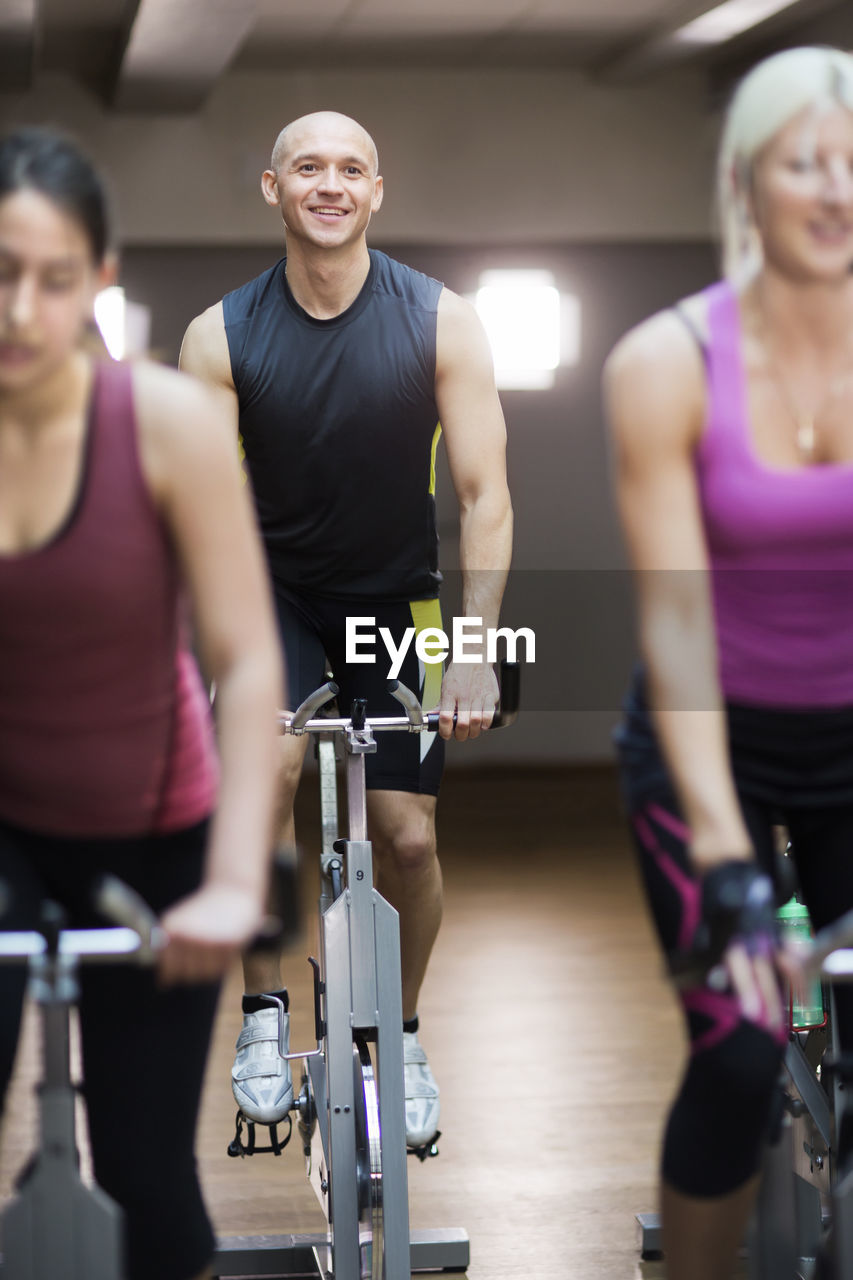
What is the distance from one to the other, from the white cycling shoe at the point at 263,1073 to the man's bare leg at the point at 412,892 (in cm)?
20

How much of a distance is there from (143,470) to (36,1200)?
0.59 m

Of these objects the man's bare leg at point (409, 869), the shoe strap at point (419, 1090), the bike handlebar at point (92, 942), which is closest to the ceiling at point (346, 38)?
the man's bare leg at point (409, 869)

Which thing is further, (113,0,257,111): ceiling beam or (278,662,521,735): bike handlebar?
(113,0,257,111): ceiling beam

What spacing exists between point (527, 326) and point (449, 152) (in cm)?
86

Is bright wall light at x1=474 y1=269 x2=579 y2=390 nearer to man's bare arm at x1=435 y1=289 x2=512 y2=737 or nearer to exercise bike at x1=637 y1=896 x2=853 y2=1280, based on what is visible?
man's bare arm at x1=435 y1=289 x2=512 y2=737

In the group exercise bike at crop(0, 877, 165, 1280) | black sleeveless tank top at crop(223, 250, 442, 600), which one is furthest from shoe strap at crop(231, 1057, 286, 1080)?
exercise bike at crop(0, 877, 165, 1280)

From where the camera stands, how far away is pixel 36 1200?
4.39ft

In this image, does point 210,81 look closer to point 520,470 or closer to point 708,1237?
point 520,470

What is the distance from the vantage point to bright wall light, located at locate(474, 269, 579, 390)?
25.2ft

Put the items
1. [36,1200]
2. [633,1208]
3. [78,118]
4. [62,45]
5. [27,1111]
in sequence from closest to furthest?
[36,1200]
[633,1208]
[27,1111]
[62,45]
[78,118]

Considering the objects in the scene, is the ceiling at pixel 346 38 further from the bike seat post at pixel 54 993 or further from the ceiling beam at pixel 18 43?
the bike seat post at pixel 54 993

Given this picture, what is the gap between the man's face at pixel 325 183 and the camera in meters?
2.58

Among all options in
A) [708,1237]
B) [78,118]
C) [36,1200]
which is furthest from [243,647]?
[78,118]

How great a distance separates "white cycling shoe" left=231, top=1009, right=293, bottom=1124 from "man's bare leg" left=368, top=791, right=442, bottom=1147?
0.20 m
